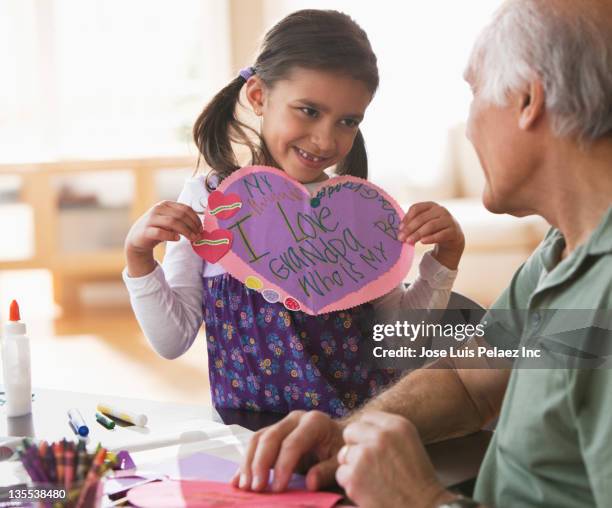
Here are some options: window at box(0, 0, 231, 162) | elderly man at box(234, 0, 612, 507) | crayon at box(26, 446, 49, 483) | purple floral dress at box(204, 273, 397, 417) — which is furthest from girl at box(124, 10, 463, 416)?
window at box(0, 0, 231, 162)

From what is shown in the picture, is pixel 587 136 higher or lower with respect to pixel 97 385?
higher

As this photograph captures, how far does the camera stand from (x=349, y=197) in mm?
1629

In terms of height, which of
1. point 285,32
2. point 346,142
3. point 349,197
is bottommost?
point 349,197

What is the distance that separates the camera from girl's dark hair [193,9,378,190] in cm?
167

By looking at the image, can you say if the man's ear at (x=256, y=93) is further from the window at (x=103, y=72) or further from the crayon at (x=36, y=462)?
the window at (x=103, y=72)

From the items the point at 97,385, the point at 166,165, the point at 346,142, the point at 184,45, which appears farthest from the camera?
the point at 184,45

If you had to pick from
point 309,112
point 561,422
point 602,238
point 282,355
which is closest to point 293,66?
point 309,112

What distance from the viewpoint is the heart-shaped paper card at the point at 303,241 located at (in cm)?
157

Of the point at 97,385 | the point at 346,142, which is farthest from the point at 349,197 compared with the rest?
the point at 97,385

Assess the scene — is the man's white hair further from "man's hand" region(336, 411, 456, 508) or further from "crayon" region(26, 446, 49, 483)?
"crayon" region(26, 446, 49, 483)

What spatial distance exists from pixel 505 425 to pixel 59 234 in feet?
17.2

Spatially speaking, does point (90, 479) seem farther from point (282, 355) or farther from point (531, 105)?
point (282, 355)

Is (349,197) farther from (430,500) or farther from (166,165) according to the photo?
(166,165)

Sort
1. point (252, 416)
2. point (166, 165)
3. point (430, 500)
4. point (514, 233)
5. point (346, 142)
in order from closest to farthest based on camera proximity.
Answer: point (430, 500) < point (252, 416) < point (346, 142) < point (514, 233) < point (166, 165)
